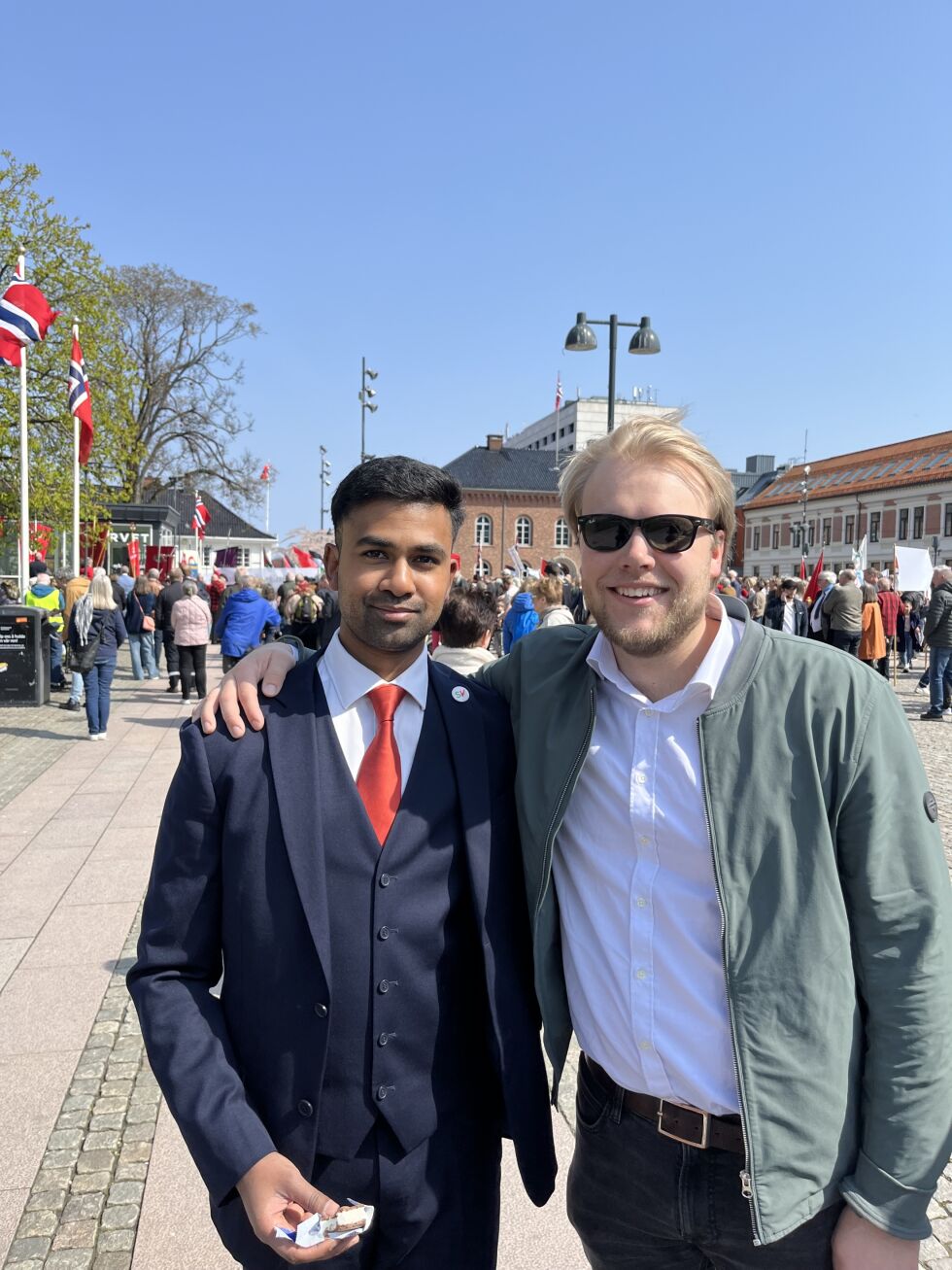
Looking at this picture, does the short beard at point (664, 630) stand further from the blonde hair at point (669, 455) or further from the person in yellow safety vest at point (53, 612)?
the person in yellow safety vest at point (53, 612)

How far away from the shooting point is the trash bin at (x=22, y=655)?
42.7 ft

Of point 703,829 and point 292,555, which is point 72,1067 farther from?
point 292,555

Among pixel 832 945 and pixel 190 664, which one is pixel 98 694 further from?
pixel 832 945

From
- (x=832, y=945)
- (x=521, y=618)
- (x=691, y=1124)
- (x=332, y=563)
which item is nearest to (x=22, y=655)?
(x=521, y=618)

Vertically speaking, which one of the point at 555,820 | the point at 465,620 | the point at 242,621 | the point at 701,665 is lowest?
the point at 242,621

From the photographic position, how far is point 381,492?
1.85 metres

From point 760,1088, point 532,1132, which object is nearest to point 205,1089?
point 532,1132

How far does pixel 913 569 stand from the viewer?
20594 millimetres

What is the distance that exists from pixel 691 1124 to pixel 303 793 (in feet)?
3.02

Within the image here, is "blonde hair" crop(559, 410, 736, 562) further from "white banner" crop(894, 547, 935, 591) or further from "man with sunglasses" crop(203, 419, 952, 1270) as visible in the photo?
"white banner" crop(894, 547, 935, 591)

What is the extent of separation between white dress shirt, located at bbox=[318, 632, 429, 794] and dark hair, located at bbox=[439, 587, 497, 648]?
3611 millimetres

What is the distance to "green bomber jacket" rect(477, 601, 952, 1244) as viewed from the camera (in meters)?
1.56

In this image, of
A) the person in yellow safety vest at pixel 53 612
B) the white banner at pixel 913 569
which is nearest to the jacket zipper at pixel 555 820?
the person in yellow safety vest at pixel 53 612

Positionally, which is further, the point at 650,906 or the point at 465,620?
the point at 465,620
